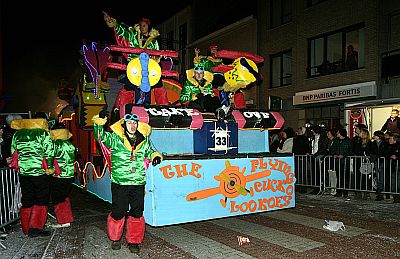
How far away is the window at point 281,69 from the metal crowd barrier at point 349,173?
8965 millimetres

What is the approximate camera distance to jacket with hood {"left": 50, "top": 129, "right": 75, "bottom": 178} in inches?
258

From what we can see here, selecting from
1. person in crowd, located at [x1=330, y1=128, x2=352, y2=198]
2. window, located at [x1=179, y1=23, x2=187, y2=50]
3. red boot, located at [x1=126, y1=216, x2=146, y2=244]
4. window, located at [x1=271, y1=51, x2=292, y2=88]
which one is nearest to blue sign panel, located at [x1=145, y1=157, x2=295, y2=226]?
red boot, located at [x1=126, y1=216, x2=146, y2=244]

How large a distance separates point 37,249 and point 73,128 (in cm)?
532

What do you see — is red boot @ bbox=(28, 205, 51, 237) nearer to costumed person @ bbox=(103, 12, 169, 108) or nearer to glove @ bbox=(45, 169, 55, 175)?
glove @ bbox=(45, 169, 55, 175)

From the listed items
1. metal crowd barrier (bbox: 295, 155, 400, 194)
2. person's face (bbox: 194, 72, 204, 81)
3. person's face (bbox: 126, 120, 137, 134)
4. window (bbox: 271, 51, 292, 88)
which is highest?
window (bbox: 271, 51, 292, 88)

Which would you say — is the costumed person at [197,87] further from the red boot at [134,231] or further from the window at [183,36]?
the window at [183,36]

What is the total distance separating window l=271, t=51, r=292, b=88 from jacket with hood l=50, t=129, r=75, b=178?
14.2 meters

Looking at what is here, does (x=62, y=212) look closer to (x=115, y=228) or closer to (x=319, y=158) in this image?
(x=115, y=228)

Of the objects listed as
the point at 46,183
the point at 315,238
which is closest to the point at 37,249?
the point at 46,183

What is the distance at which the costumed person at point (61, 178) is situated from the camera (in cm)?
657

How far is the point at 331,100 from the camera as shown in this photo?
52.9 ft

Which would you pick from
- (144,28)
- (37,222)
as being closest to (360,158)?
(144,28)

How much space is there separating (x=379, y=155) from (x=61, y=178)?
7293mm

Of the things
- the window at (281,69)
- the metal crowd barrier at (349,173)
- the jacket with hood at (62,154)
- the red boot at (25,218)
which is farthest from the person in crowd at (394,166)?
the window at (281,69)
